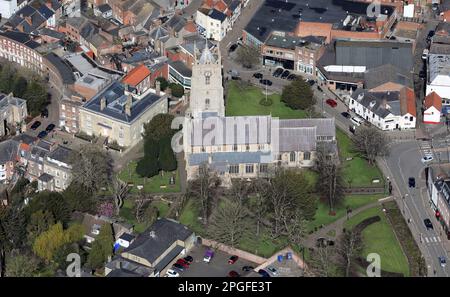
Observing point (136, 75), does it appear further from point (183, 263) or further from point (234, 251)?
point (183, 263)

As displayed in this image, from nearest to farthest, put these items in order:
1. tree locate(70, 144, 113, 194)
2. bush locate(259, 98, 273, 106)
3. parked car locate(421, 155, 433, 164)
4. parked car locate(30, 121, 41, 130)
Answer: tree locate(70, 144, 113, 194) → parked car locate(421, 155, 433, 164) → parked car locate(30, 121, 41, 130) → bush locate(259, 98, 273, 106)

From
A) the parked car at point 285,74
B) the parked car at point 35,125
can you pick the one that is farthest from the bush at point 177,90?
the parked car at point 35,125

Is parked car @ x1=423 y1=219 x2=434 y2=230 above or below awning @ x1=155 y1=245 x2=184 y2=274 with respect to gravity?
above

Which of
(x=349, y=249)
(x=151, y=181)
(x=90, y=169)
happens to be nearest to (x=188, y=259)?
(x=151, y=181)

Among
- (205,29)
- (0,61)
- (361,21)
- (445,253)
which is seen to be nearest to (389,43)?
(361,21)

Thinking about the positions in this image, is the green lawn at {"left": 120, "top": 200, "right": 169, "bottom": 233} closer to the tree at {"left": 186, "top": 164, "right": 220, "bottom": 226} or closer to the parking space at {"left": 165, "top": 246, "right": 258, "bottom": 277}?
the tree at {"left": 186, "top": 164, "right": 220, "bottom": 226}

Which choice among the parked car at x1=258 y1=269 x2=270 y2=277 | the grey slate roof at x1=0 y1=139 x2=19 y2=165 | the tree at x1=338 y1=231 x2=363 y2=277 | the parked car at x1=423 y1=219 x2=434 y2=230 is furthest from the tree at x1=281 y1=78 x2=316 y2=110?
the grey slate roof at x1=0 y1=139 x2=19 y2=165

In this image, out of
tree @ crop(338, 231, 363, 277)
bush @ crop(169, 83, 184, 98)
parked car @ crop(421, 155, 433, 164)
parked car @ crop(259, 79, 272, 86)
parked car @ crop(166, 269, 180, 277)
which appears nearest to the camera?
tree @ crop(338, 231, 363, 277)
